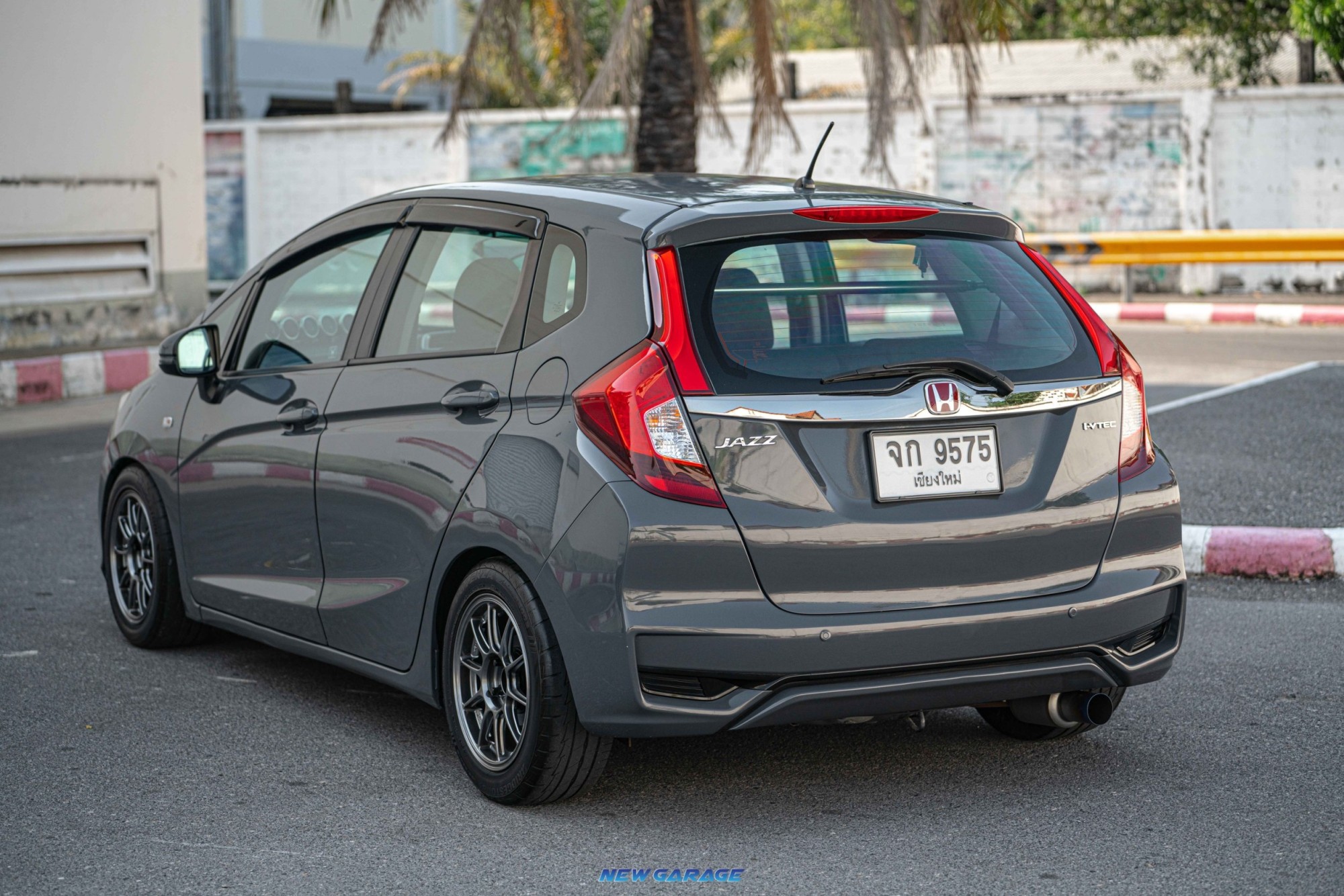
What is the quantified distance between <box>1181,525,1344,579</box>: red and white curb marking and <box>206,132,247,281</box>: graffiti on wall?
19.3 meters

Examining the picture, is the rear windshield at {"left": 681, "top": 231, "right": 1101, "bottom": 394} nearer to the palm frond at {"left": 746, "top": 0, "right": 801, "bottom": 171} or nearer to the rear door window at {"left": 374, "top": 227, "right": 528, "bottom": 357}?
the rear door window at {"left": 374, "top": 227, "right": 528, "bottom": 357}

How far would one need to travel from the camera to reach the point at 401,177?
77.5ft

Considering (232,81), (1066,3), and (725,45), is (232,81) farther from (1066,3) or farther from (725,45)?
(1066,3)

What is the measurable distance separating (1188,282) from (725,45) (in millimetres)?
14373

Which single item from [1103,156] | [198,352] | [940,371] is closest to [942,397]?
[940,371]

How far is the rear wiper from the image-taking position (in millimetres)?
3684

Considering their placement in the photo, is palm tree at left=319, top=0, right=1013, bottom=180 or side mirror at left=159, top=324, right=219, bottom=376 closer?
side mirror at left=159, top=324, right=219, bottom=376

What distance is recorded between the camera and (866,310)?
3.93 m

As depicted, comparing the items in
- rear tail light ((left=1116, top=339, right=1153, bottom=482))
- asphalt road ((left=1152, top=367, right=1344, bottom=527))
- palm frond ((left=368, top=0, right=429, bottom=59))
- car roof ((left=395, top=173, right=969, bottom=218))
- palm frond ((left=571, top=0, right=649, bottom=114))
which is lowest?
asphalt road ((left=1152, top=367, right=1344, bottom=527))

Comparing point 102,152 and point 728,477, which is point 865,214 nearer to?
point 728,477

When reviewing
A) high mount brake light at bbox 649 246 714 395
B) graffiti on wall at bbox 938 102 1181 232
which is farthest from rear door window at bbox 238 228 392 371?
graffiti on wall at bbox 938 102 1181 232

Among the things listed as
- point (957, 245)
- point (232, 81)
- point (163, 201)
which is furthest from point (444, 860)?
point (232, 81)

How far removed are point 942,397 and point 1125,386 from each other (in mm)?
590

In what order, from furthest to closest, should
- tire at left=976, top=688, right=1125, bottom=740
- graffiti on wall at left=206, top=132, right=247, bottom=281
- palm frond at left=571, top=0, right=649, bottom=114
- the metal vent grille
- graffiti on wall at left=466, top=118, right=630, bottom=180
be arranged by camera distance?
graffiti on wall at left=206, top=132, right=247, bottom=281 → graffiti on wall at left=466, top=118, right=630, bottom=180 → the metal vent grille → palm frond at left=571, top=0, right=649, bottom=114 → tire at left=976, top=688, right=1125, bottom=740
